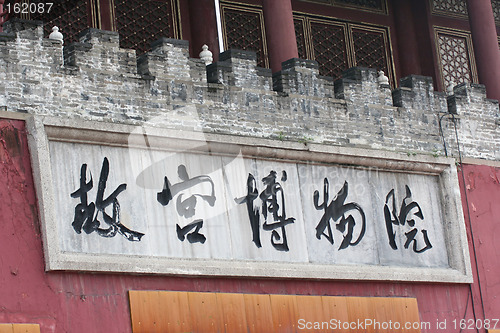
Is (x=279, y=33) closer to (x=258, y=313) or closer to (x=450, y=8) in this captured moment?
(x=258, y=313)

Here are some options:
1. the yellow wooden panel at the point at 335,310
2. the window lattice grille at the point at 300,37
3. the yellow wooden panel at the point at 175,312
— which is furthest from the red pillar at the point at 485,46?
the yellow wooden panel at the point at 175,312

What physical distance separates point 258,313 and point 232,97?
8.64 feet

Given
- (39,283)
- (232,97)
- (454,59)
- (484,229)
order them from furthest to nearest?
A: (454,59)
(484,229)
(232,97)
(39,283)

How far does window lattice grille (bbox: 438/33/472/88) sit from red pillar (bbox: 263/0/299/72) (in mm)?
4451

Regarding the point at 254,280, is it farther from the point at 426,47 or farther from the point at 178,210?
the point at 426,47

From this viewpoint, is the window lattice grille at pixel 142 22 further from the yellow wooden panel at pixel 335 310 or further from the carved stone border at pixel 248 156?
the yellow wooden panel at pixel 335 310

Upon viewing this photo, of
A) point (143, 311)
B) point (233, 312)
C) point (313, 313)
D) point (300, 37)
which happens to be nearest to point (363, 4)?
point (300, 37)

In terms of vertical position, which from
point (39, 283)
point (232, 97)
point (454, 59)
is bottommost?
point (39, 283)

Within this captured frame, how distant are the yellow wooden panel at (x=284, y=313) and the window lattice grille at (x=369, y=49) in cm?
618

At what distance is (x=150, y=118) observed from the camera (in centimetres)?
1337

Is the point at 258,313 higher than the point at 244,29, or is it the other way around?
the point at 244,29

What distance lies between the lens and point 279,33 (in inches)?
607

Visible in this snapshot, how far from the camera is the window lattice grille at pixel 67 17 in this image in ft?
52.7

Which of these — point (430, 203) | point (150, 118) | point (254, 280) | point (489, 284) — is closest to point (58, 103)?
point (150, 118)
